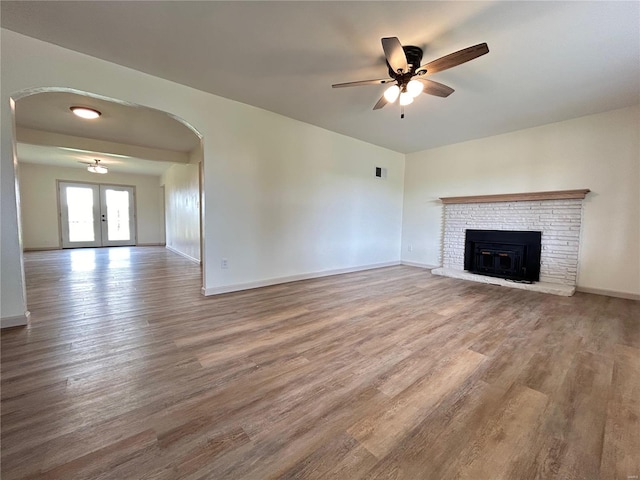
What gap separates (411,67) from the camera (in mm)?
2416

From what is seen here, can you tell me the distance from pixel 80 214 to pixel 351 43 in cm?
1036

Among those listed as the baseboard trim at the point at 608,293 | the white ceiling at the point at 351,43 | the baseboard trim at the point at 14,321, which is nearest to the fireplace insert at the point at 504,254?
the baseboard trim at the point at 608,293

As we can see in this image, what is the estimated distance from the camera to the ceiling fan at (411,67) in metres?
2.02

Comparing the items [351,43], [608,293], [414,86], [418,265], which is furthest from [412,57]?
[418,265]

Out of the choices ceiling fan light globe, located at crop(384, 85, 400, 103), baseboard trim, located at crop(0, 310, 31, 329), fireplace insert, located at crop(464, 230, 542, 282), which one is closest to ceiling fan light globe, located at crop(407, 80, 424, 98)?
ceiling fan light globe, located at crop(384, 85, 400, 103)

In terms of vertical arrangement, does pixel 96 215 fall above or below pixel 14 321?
above

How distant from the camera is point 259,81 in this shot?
3.06 meters

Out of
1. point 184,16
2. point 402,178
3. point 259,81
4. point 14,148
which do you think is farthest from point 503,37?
point 14,148

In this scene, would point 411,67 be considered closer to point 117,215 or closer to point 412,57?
point 412,57

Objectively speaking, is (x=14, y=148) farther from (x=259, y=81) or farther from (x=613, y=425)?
(x=613, y=425)

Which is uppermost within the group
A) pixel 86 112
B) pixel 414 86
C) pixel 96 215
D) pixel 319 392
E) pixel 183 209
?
pixel 86 112

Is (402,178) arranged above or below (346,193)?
above

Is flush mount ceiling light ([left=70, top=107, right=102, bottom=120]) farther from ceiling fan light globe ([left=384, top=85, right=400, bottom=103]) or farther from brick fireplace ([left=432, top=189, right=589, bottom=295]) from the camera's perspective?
brick fireplace ([left=432, top=189, right=589, bottom=295])

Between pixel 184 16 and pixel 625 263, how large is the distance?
6156mm
